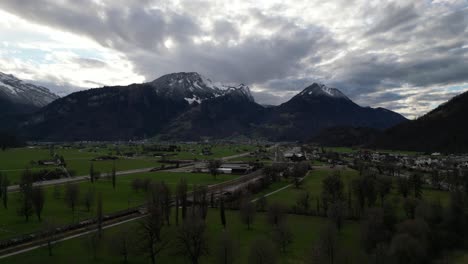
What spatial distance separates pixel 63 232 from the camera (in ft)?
196

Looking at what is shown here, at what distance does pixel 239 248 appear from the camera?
5272 cm

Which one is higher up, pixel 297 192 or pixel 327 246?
pixel 327 246

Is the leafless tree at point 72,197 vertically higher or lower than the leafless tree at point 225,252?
higher

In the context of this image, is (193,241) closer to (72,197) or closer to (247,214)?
(247,214)

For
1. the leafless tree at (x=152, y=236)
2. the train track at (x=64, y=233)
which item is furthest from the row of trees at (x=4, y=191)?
the leafless tree at (x=152, y=236)

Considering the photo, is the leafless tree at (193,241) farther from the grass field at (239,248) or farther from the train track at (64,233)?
the train track at (64,233)

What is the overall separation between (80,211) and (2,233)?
18.2 meters

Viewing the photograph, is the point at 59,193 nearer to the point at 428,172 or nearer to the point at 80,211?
the point at 80,211

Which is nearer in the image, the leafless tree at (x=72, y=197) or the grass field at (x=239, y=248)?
the grass field at (x=239, y=248)

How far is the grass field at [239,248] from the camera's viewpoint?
156 feet

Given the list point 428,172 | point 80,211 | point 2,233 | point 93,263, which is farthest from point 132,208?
point 428,172

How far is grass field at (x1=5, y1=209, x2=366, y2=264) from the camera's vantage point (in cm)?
4753

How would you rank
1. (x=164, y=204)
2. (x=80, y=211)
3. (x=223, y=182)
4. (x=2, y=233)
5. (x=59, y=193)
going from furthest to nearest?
(x=223, y=182), (x=59, y=193), (x=80, y=211), (x=164, y=204), (x=2, y=233)

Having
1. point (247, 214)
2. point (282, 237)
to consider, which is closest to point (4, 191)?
point (247, 214)
